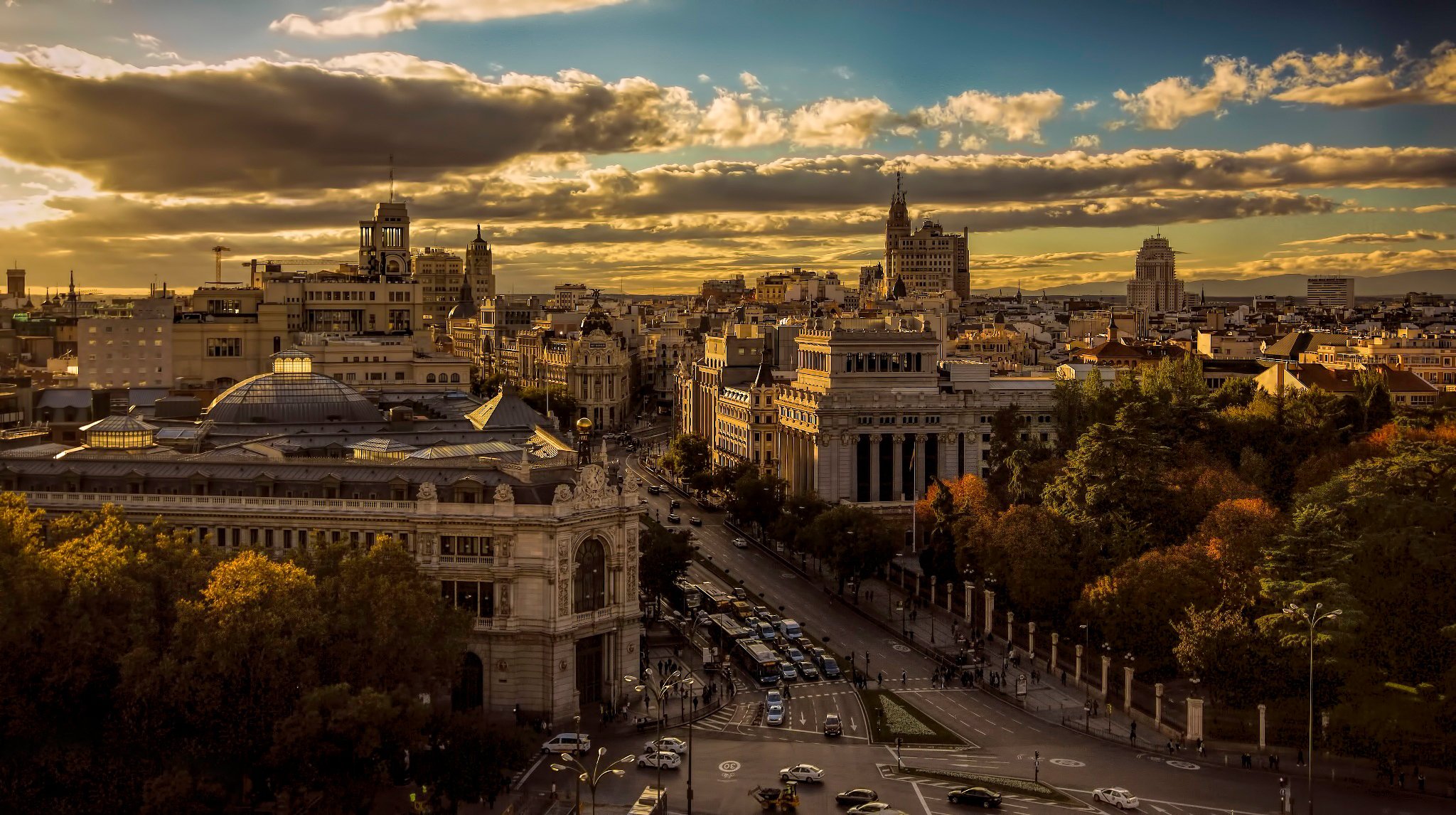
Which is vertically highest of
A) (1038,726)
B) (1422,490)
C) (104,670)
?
(1422,490)

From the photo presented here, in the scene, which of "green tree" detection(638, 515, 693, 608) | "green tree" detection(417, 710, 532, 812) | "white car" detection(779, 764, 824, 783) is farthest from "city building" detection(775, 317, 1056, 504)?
"green tree" detection(417, 710, 532, 812)

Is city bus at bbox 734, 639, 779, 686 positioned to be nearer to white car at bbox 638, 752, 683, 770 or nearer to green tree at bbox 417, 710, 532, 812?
white car at bbox 638, 752, 683, 770

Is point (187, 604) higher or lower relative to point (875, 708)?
higher

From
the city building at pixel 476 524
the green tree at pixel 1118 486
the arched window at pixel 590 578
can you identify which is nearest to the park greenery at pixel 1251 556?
the green tree at pixel 1118 486

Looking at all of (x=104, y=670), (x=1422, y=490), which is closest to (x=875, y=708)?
(x=1422, y=490)

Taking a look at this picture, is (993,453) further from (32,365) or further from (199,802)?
(32,365)

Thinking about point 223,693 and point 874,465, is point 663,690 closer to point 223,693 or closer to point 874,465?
point 223,693

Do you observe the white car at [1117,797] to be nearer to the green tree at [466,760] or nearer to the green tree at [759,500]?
the green tree at [466,760]

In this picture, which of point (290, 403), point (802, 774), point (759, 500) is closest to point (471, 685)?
point (802, 774)
